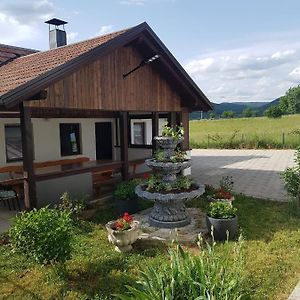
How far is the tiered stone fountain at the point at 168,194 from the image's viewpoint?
7.28 meters

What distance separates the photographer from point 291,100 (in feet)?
391

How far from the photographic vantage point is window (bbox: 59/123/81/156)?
1323cm

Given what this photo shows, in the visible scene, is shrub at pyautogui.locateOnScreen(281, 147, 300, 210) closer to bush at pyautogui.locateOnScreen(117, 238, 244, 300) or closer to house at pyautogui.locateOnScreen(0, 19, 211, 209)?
house at pyautogui.locateOnScreen(0, 19, 211, 209)

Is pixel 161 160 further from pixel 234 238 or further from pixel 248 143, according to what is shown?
pixel 248 143

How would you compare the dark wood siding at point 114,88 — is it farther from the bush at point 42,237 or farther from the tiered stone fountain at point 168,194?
the bush at point 42,237

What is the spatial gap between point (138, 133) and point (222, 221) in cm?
1187

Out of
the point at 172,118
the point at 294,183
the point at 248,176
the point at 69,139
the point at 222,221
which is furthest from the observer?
the point at 248,176

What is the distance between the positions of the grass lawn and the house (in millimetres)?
2257

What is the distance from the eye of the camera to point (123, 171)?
421 inches

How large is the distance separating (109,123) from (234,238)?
10.2m

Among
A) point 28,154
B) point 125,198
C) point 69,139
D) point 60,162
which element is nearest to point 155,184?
point 125,198

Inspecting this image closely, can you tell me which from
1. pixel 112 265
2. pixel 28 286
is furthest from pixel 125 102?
pixel 28 286

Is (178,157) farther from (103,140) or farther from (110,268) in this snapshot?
(103,140)

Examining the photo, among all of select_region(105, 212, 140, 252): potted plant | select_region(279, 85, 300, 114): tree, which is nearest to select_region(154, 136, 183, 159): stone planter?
select_region(105, 212, 140, 252): potted plant
